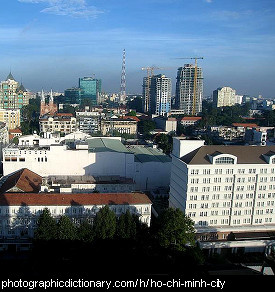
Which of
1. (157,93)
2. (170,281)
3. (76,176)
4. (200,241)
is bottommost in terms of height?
(200,241)

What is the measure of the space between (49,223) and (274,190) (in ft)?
34.5

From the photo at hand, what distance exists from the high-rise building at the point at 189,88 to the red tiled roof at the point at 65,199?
172ft

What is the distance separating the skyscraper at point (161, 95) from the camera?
66562mm

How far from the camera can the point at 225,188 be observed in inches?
613

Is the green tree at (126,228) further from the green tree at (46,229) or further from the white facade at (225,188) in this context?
the white facade at (225,188)

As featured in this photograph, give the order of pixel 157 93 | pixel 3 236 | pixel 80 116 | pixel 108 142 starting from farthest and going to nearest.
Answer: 1. pixel 157 93
2. pixel 80 116
3. pixel 108 142
4. pixel 3 236

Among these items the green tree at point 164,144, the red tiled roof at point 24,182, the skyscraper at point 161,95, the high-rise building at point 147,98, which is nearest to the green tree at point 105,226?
the red tiled roof at point 24,182

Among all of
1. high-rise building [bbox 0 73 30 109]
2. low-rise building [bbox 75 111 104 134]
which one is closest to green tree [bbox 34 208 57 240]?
low-rise building [bbox 75 111 104 134]

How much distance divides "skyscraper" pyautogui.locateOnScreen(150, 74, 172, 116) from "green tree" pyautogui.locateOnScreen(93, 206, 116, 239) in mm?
53567

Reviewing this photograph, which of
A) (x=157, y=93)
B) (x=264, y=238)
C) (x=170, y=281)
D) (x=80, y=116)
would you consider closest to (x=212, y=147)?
(x=264, y=238)

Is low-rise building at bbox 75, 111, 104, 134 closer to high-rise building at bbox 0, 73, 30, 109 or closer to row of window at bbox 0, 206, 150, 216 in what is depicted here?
high-rise building at bbox 0, 73, 30, 109

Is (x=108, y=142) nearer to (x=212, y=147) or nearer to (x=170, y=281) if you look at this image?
(x=212, y=147)

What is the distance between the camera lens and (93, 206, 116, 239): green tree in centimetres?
1280

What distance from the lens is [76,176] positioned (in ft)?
71.2
